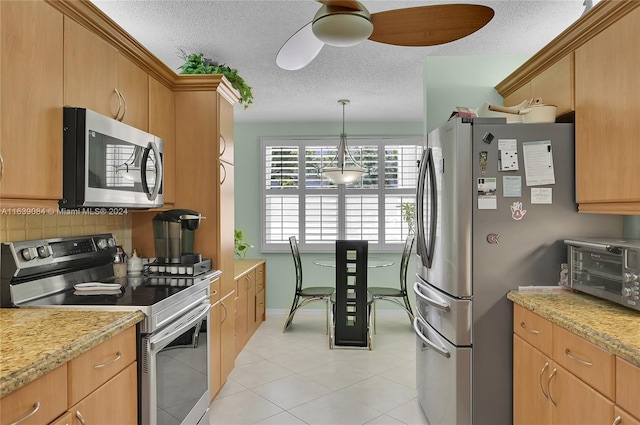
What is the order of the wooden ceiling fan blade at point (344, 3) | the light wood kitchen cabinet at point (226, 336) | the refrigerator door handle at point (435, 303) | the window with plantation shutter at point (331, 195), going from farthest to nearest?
1. the window with plantation shutter at point (331, 195)
2. the light wood kitchen cabinet at point (226, 336)
3. the refrigerator door handle at point (435, 303)
4. the wooden ceiling fan blade at point (344, 3)

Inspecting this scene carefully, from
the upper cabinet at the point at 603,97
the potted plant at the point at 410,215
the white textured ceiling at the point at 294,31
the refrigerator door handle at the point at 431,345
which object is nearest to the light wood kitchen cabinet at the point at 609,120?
the upper cabinet at the point at 603,97

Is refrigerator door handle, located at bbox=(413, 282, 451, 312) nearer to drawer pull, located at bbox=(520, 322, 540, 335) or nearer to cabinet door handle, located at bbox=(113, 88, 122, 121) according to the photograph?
drawer pull, located at bbox=(520, 322, 540, 335)

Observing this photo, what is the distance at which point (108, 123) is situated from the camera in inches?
77.4

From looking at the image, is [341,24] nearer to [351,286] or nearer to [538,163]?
[538,163]

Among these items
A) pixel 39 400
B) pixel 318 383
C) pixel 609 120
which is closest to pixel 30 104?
pixel 39 400

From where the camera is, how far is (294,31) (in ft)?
9.20

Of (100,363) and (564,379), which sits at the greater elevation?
(100,363)

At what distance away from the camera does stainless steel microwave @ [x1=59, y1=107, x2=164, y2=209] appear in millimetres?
1773

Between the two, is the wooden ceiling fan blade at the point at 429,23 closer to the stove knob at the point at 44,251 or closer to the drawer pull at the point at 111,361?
the drawer pull at the point at 111,361

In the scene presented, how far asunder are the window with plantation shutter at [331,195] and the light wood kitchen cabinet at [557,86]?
285 centimetres

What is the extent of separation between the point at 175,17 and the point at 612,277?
264 centimetres

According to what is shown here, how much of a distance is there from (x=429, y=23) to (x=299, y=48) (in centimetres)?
63

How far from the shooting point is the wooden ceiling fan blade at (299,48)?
2000 mm

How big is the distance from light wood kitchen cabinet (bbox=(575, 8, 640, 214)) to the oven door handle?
2.11 metres
